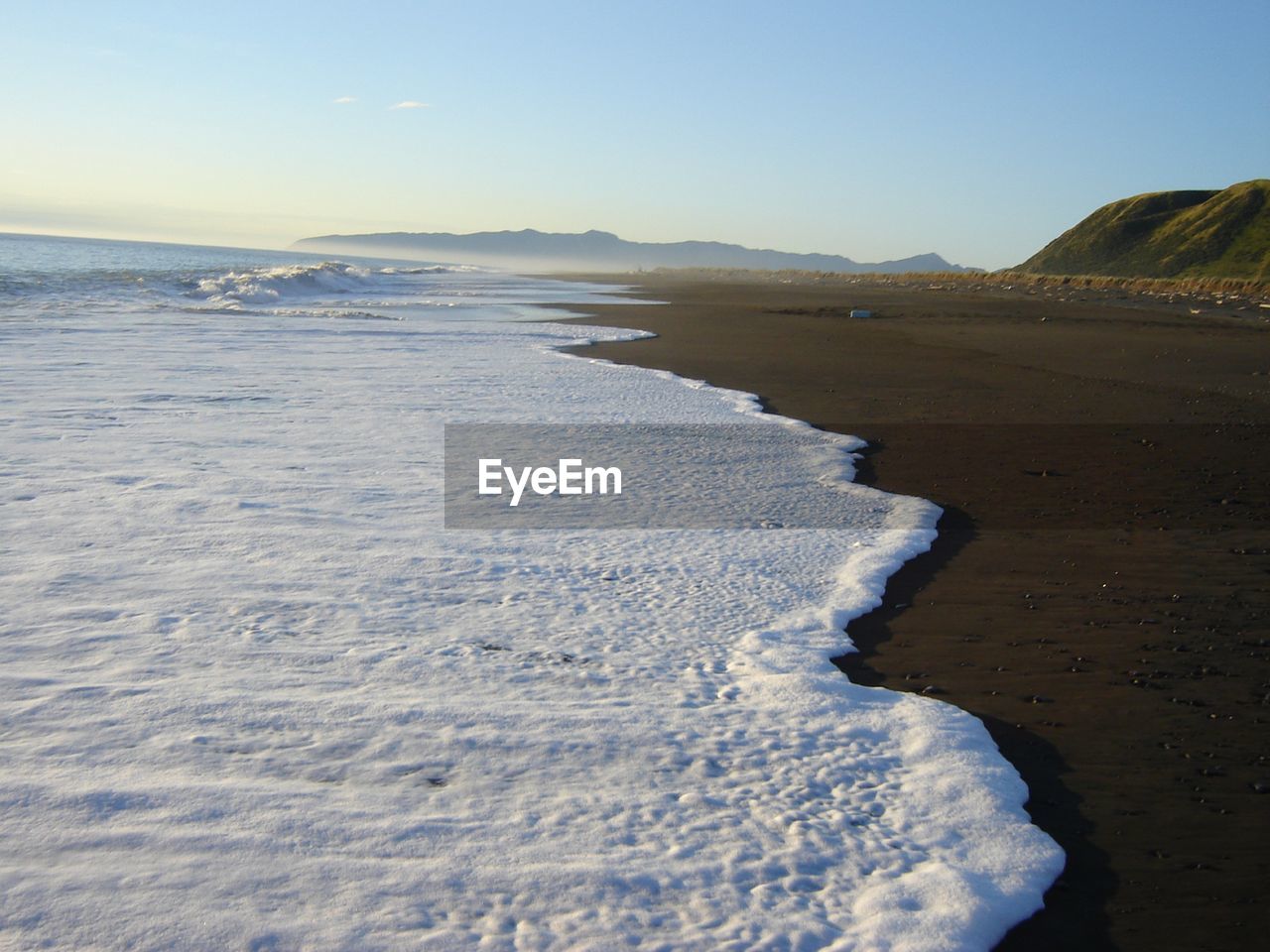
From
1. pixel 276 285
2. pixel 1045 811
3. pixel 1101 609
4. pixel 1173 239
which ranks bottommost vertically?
pixel 1045 811

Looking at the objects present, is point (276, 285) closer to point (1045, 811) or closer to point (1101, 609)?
point (1101, 609)

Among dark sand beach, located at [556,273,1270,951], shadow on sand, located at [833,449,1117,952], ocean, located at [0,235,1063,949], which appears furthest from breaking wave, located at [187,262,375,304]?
shadow on sand, located at [833,449,1117,952]

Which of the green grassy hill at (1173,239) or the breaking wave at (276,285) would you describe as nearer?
the breaking wave at (276,285)

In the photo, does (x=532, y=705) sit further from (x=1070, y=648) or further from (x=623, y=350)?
(x=623, y=350)

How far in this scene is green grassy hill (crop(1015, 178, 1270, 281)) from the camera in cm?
6376

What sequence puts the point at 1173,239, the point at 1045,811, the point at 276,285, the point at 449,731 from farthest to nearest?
the point at 1173,239 → the point at 276,285 → the point at 449,731 → the point at 1045,811

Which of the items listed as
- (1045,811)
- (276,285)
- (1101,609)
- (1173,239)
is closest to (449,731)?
(1045,811)

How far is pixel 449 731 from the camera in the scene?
11.5 feet

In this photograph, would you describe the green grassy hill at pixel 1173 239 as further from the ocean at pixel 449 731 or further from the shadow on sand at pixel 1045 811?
the ocean at pixel 449 731

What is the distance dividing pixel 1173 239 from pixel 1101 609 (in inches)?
2958

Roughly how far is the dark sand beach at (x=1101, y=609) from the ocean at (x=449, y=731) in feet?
0.68

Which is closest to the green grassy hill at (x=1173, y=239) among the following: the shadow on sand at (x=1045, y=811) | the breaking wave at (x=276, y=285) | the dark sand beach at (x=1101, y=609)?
the breaking wave at (x=276, y=285)

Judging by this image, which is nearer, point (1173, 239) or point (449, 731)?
point (449, 731)

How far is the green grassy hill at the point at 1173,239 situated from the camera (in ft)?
209
